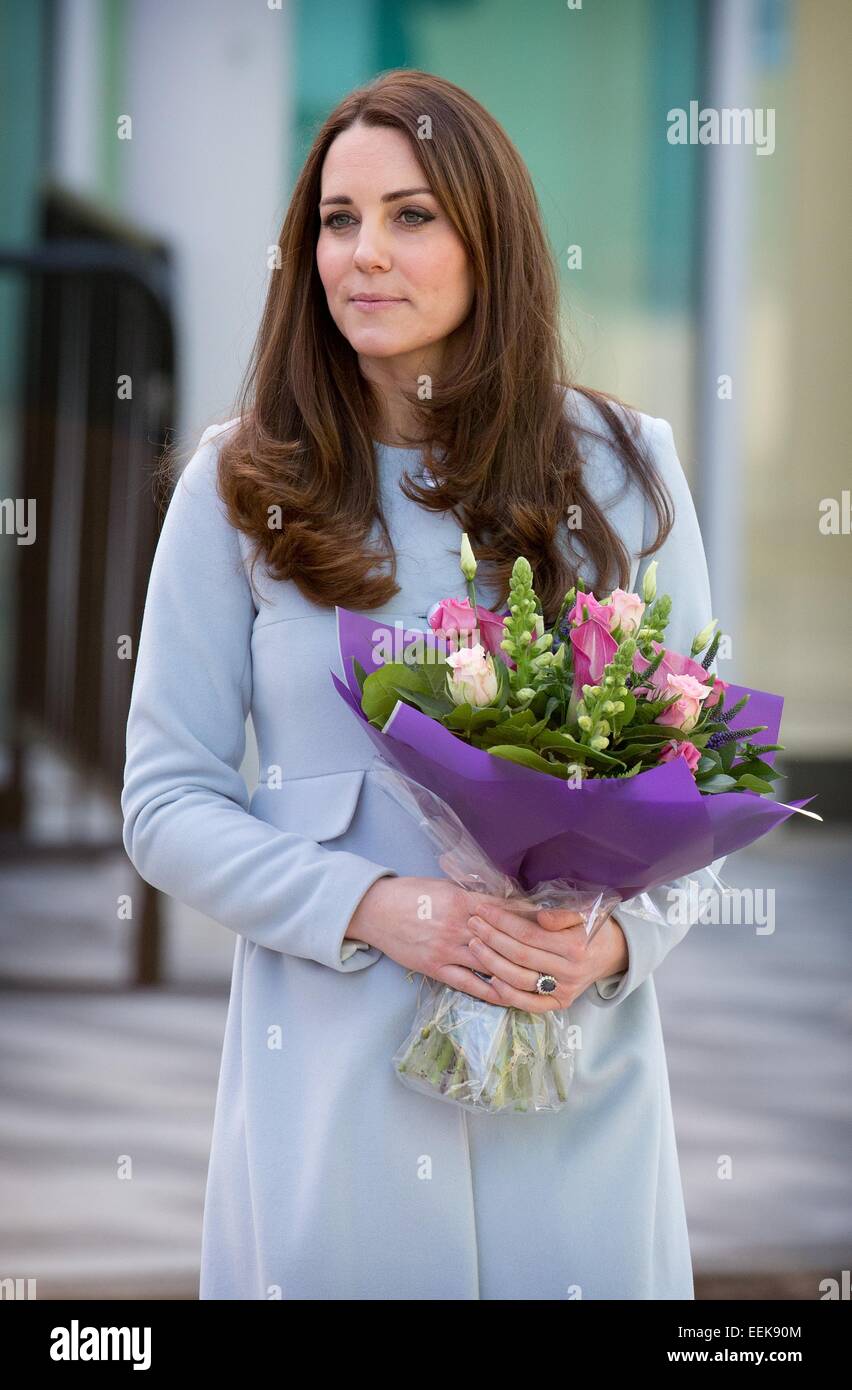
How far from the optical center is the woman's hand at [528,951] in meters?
1.56

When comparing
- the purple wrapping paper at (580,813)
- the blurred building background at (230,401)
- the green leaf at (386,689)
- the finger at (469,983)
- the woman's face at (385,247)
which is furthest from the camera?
the blurred building background at (230,401)

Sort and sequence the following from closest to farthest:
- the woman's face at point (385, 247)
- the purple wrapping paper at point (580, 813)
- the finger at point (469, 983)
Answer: the purple wrapping paper at point (580, 813)
the finger at point (469, 983)
the woman's face at point (385, 247)

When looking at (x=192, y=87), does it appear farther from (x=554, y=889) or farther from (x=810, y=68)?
(x=554, y=889)

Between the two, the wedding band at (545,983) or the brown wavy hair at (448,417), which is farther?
the brown wavy hair at (448,417)

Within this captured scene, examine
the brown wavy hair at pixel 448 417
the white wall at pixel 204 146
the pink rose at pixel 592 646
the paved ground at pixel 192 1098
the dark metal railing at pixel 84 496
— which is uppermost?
the white wall at pixel 204 146

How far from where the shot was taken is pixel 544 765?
1.37 m

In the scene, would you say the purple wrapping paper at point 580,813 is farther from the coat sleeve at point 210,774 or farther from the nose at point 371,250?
the nose at point 371,250

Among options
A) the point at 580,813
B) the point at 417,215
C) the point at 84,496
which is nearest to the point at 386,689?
the point at 580,813

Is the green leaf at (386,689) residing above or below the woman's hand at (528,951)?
above

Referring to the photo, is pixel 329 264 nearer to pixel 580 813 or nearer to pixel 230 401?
pixel 580 813

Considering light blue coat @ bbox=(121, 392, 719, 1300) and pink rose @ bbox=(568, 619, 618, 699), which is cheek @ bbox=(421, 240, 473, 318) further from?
pink rose @ bbox=(568, 619, 618, 699)

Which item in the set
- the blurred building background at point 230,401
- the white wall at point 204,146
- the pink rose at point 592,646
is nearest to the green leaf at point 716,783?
the pink rose at point 592,646

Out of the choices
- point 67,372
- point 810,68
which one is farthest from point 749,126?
point 67,372

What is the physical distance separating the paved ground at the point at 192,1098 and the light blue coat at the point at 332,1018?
1.64 meters
